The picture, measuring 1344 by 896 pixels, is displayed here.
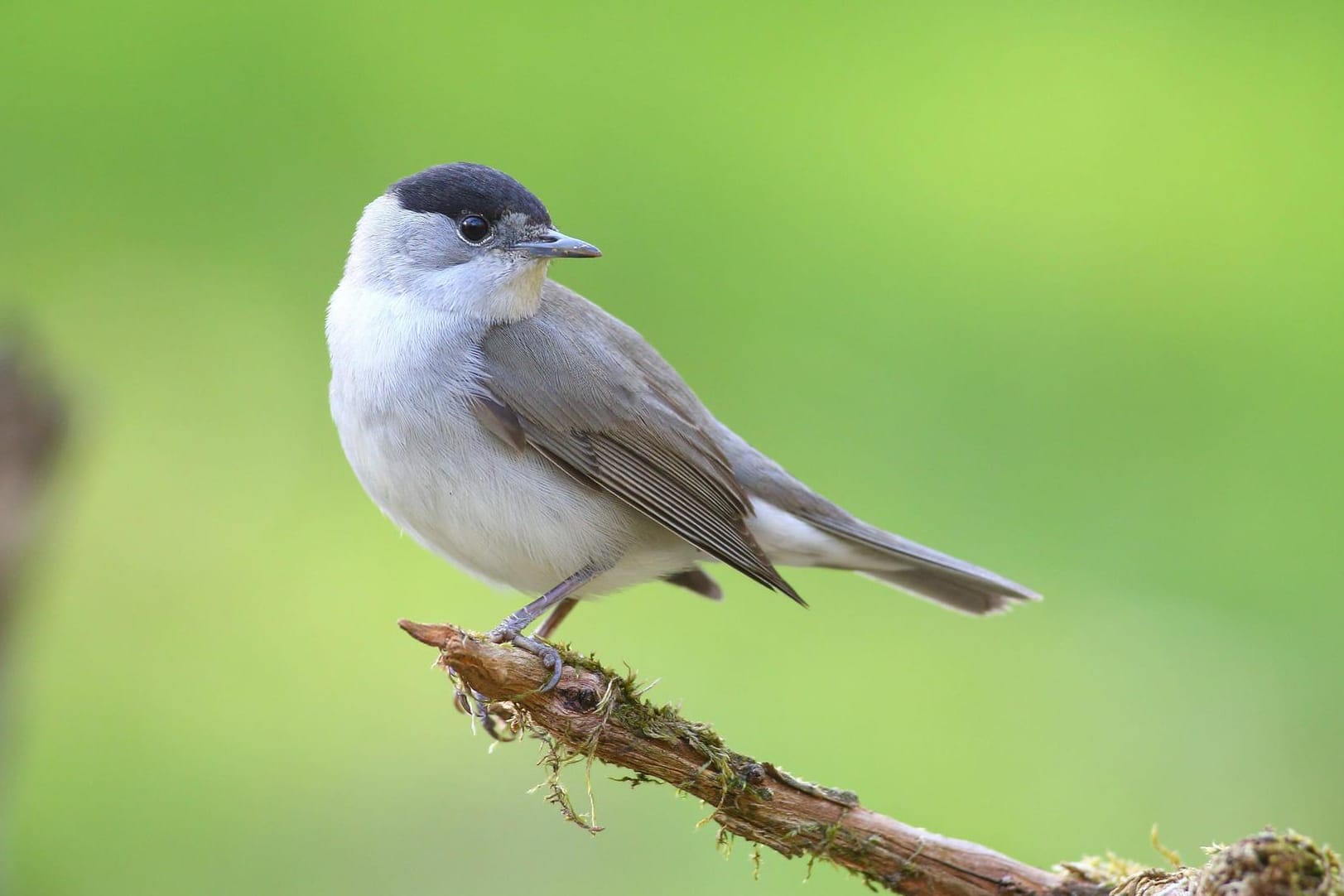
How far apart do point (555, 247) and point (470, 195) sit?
0.36 m

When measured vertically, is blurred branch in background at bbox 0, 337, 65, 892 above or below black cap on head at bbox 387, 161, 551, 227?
below

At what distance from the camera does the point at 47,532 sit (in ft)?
11.4

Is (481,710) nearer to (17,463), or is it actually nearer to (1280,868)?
(17,463)

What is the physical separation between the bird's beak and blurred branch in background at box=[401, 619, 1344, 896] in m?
1.33

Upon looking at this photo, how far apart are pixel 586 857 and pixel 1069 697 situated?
222 cm

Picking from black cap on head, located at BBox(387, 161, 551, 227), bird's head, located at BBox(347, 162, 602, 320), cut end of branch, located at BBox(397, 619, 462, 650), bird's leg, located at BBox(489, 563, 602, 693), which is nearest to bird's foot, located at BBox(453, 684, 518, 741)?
bird's leg, located at BBox(489, 563, 602, 693)

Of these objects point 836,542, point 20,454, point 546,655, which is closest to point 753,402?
point 836,542

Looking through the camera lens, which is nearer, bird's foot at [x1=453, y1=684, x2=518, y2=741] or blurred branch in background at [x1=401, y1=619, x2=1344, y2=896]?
blurred branch in background at [x1=401, y1=619, x2=1344, y2=896]

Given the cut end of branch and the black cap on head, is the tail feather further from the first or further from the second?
the cut end of branch

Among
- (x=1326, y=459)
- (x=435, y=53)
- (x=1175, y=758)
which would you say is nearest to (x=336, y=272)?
(x=435, y=53)

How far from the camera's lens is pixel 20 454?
11.3 feet

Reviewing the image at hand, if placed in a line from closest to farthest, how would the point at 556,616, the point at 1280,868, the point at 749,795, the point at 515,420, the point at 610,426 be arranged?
1. the point at 1280,868
2. the point at 749,795
3. the point at 515,420
4. the point at 610,426
5. the point at 556,616

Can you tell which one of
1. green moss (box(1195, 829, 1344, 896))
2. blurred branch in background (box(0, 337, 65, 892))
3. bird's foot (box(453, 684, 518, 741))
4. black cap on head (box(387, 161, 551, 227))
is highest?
black cap on head (box(387, 161, 551, 227))

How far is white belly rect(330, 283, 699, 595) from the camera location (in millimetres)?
4207
